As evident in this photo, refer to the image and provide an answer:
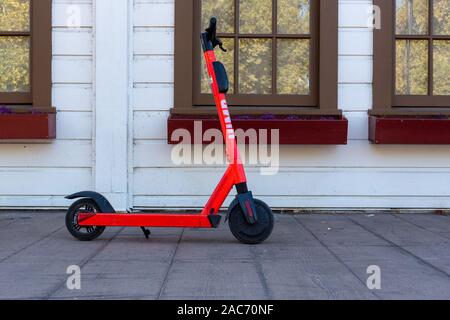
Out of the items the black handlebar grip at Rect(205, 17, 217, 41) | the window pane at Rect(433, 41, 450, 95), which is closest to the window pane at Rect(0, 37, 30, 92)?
the black handlebar grip at Rect(205, 17, 217, 41)

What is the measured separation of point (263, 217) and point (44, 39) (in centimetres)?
358

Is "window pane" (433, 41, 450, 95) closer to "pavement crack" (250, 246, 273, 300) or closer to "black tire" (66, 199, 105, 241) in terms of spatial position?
"pavement crack" (250, 246, 273, 300)

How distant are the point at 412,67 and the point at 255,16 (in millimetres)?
1980

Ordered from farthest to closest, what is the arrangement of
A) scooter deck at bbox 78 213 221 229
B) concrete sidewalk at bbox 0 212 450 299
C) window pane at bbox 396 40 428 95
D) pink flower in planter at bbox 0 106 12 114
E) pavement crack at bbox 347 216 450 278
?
window pane at bbox 396 40 428 95 < pink flower in planter at bbox 0 106 12 114 < scooter deck at bbox 78 213 221 229 < pavement crack at bbox 347 216 450 278 < concrete sidewalk at bbox 0 212 450 299

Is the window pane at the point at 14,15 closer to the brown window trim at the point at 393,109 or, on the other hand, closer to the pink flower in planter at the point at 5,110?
the pink flower in planter at the point at 5,110

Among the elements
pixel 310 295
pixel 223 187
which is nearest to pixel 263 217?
pixel 223 187

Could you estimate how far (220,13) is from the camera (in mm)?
8250

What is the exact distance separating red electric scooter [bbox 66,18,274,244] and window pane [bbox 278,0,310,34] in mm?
2150

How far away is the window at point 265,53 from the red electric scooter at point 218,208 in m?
1.92

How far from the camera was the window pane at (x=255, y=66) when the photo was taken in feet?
27.1

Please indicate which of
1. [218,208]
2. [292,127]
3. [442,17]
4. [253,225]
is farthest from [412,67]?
[218,208]

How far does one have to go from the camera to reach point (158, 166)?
8.16 meters

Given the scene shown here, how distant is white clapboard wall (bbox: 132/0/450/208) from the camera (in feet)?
26.7

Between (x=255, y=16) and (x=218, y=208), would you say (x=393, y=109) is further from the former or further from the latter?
(x=218, y=208)
